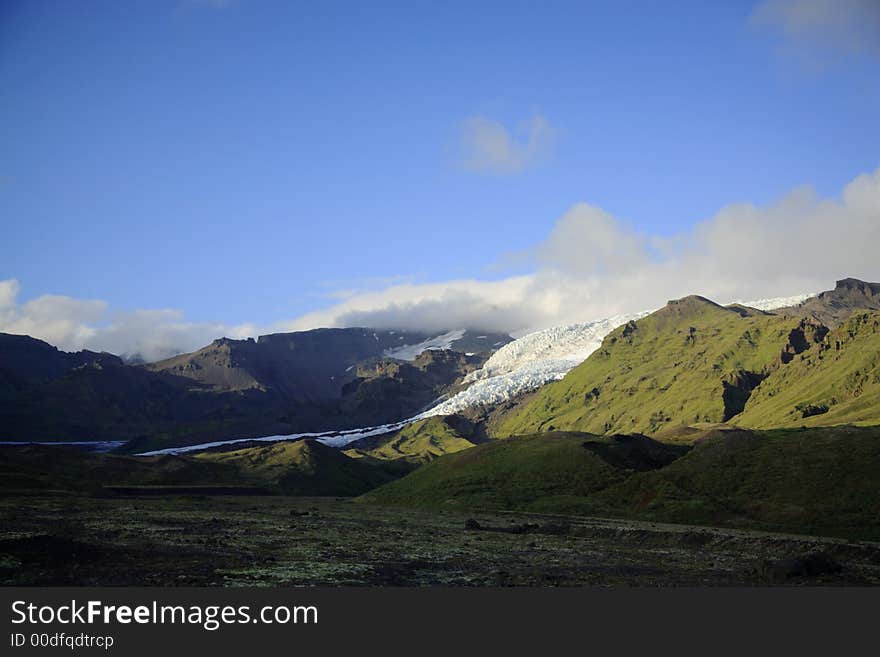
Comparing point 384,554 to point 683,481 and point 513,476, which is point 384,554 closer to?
point 683,481

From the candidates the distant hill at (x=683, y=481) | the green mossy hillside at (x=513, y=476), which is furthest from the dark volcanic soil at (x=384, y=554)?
the green mossy hillside at (x=513, y=476)

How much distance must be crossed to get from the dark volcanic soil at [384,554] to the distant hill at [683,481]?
25.9 meters

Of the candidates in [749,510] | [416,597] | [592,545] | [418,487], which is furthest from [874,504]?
[418,487]

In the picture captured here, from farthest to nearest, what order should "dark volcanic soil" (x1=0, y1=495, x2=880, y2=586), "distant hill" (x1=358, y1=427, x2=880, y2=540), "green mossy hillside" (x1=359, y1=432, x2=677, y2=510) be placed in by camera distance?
1. "green mossy hillside" (x1=359, y1=432, x2=677, y2=510)
2. "distant hill" (x1=358, y1=427, x2=880, y2=540)
3. "dark volcanic soil" (x1=0, y1=495, x2=880, y2=586)

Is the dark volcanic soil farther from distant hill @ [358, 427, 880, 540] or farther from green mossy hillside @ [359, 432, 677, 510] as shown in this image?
green mossy hillside @ [359, 432, 677, 510]

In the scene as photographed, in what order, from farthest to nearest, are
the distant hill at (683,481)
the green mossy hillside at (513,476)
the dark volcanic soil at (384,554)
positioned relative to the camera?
the green mossy hillside at (513,476), the distant hill at (683,481), the dark volcanic soil at (384,554)

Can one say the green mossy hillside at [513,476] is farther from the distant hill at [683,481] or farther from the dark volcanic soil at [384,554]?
the dark volcanic soil at [384,554]

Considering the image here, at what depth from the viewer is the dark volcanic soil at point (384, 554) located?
47438 mm

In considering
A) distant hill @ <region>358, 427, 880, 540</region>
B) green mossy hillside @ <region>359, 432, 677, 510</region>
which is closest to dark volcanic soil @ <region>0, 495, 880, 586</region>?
distant hill @ <region>358, 427, 880, 540</region>

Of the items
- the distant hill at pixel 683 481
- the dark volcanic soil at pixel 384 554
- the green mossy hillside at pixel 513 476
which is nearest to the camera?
the dark volcanic soil at pixel 384 554

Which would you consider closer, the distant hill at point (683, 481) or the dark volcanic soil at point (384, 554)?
the dark volcanic soil at point (384, 554)

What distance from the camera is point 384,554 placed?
6328 cm

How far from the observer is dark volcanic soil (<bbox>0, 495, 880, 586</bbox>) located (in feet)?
156

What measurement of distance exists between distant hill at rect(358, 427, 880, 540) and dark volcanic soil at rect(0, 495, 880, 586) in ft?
84.9
